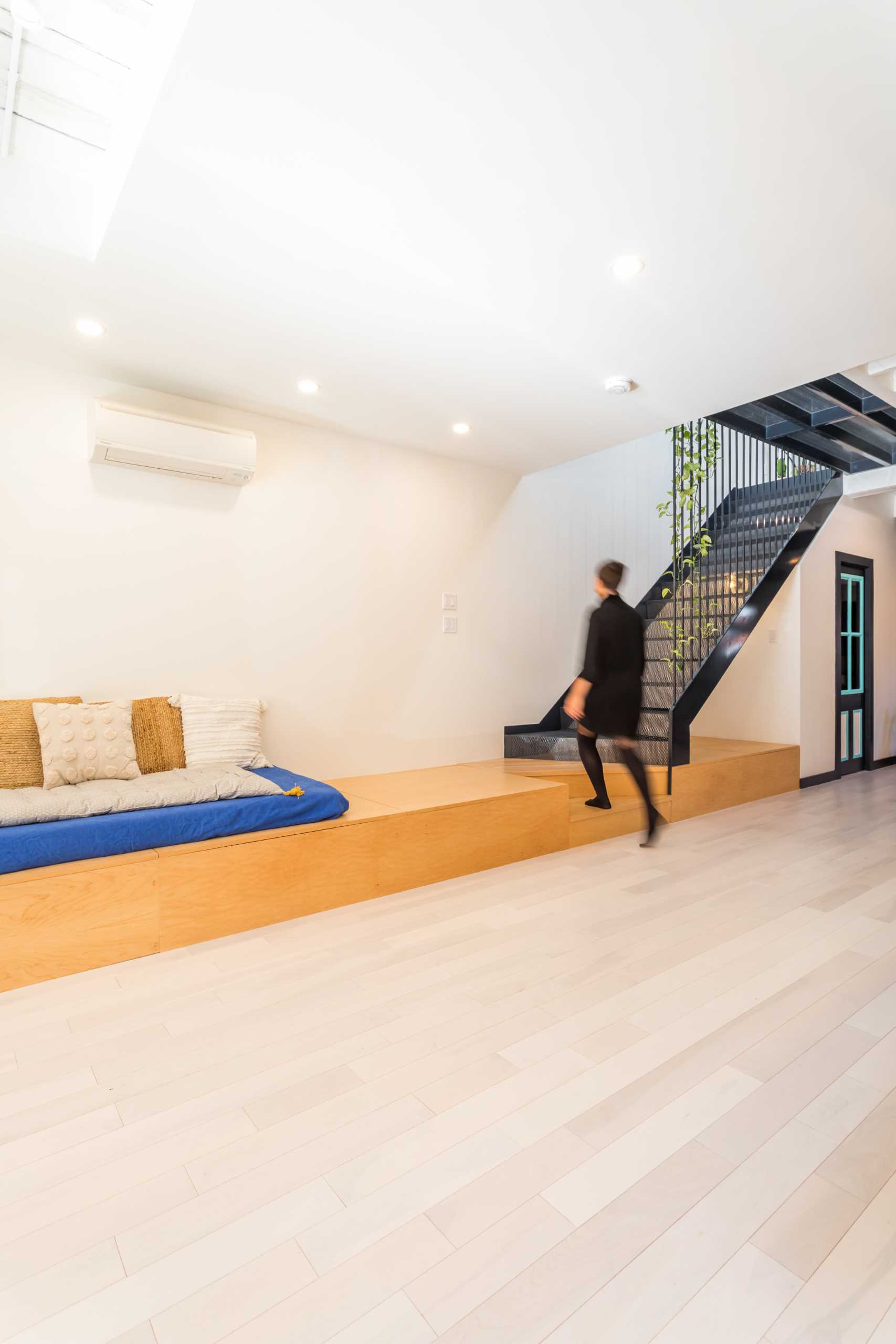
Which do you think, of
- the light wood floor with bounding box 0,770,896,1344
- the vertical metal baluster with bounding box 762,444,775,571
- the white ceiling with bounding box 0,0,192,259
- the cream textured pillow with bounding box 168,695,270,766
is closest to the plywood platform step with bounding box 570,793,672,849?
the light wood floor with bounding box 0,770,896,1344

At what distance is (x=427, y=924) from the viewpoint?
9.80ft

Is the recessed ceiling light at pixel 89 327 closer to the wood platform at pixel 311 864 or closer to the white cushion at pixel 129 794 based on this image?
the white cushion at pixel 129 794

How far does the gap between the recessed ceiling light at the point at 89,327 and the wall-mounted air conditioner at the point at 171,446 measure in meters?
0.35

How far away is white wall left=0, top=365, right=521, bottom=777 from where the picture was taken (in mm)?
3398

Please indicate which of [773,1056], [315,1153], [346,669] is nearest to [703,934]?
[773,1056]

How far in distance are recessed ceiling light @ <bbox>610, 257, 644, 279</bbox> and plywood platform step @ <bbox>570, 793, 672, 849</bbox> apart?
9.54 ft

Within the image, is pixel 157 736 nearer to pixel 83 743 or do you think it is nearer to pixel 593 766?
pixel 83 743

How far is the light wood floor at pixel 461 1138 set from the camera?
1.23 metres

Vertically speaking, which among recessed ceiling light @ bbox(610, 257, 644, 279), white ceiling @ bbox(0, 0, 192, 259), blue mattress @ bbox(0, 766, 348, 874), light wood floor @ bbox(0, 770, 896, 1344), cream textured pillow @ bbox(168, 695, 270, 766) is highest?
white ceiling @ bbox(0, 0, 192, 259)

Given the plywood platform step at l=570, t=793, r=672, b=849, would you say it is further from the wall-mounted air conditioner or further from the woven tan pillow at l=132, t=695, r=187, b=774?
the wall-mounted air conditioner

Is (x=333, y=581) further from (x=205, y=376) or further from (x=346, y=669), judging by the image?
(x=205, y=376)

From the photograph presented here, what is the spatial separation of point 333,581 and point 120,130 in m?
2.49

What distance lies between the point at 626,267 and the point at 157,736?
2956 millimetres

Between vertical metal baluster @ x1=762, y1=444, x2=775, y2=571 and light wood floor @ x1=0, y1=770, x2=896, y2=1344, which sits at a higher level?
vertical metal baluster @ x1=762, y1=444, x2=775, y2=571
